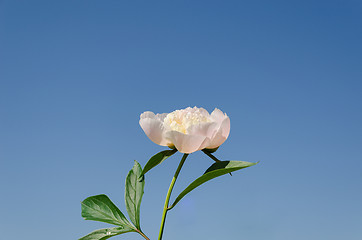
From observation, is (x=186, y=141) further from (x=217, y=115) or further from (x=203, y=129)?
(x=217, y=115)

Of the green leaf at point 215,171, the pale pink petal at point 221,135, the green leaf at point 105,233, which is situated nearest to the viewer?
the green leaf at point 215,171

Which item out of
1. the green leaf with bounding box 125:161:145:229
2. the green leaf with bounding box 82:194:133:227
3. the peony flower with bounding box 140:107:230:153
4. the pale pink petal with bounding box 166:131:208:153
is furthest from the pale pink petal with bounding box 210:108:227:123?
the green leaf with bounding box 82:194:133:227

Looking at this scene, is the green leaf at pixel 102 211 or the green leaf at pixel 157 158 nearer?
the green leaf at pixel 157 158

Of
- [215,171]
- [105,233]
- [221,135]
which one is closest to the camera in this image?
[215,171]

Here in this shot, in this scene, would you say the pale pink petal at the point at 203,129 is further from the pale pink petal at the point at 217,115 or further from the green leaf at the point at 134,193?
the green leaf at the point at 134,193

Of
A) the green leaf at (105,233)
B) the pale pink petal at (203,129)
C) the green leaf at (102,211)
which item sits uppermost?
the pale pink petal at (203,129)

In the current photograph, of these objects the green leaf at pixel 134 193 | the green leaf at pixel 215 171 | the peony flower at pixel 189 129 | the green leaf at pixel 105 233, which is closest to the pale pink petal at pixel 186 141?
the peony flower at pixel 189 129

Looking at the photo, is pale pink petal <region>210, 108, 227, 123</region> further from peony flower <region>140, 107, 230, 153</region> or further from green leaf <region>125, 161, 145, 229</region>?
green leaf <region>125, 161, 145, 229</region>

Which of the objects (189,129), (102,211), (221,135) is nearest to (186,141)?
(189,129)
